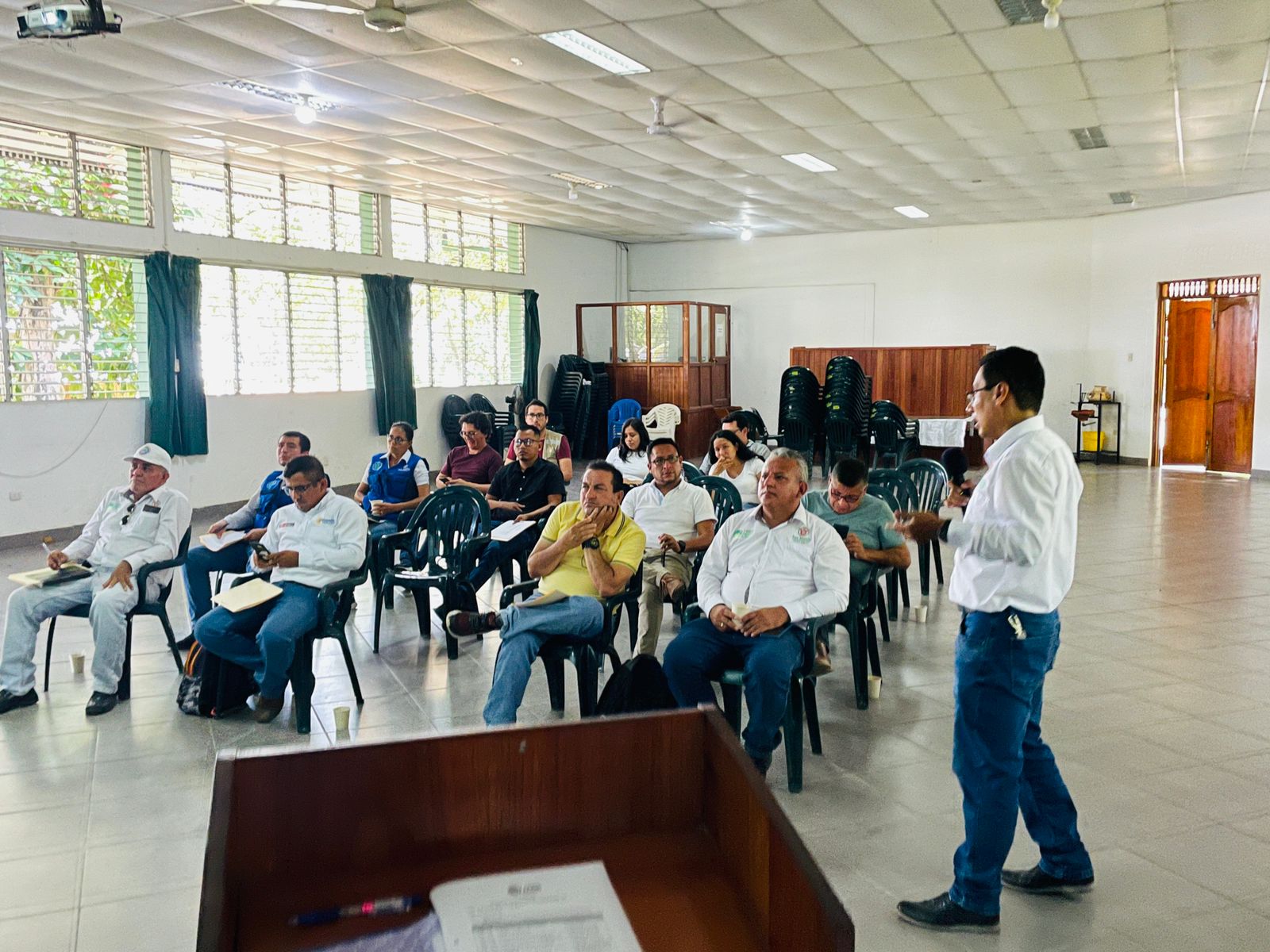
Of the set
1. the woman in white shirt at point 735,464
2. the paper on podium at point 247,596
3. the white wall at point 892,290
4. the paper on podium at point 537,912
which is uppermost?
the white wall at point 892,290

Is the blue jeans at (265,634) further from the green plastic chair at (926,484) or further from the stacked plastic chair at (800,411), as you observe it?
the stacked plastic chair at (800,411)

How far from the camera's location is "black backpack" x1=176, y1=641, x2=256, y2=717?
14.1ft

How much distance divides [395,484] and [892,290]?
1113 cm

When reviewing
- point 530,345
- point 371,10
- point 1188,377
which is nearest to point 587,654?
point 371,10

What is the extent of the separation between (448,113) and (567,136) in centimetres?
126

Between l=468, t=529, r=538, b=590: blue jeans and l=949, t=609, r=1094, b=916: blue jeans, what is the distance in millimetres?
3313

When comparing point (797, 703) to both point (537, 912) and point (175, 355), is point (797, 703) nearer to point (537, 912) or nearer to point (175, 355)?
point (537, 912)

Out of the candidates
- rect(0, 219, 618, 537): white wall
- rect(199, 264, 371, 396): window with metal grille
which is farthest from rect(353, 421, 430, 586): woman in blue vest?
rect(199, 264, 371, 396): window with metal grille

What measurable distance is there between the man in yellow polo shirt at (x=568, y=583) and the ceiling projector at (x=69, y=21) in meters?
3.28

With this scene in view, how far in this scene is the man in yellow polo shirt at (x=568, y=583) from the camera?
3828 mm

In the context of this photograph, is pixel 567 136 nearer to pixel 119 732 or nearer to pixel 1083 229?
pixel 119 732

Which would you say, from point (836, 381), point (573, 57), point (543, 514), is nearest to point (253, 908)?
point (543, 514)

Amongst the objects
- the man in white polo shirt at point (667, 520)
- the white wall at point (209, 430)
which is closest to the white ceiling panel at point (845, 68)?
the man in white polo shirt at point (667, 520)

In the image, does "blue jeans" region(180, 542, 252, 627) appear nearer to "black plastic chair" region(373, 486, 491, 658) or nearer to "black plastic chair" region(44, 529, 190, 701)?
"black plastic chair" region(44, 529, 190, 701)
